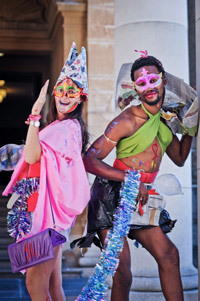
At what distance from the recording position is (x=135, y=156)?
3.79m

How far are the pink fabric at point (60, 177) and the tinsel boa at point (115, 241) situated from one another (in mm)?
223

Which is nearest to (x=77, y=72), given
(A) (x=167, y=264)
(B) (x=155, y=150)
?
(B) (x=155, y=150)

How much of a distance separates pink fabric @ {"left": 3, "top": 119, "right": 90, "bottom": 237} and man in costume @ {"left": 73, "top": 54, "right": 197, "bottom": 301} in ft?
0.54

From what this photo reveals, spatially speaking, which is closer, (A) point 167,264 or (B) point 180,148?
(A) point 167,264

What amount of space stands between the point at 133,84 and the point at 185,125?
420 millimetres

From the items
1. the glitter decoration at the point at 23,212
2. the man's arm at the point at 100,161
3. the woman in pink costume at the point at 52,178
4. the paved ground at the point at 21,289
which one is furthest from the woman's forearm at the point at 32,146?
the paved ground at the point at 21,289

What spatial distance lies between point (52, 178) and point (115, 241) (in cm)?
53

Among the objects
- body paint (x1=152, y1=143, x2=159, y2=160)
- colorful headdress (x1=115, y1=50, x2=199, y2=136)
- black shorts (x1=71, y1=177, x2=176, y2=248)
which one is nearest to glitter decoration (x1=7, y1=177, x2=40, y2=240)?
black shorts (x1=71, y1=177, x2=176, y2=248)

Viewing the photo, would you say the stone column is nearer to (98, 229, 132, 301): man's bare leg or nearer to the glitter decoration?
(98, 229, 132, 301): man's bare leg

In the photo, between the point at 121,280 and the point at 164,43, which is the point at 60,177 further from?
the point at 164,43

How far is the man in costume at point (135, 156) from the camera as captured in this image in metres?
3.71

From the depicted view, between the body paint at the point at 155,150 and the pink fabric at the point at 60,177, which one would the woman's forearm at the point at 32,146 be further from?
the body paint at the point at 155,150

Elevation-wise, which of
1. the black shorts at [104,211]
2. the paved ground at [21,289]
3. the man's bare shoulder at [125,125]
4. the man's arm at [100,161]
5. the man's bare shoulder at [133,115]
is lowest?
the paved ground at [21,289]

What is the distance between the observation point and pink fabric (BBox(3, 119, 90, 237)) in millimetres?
3512
